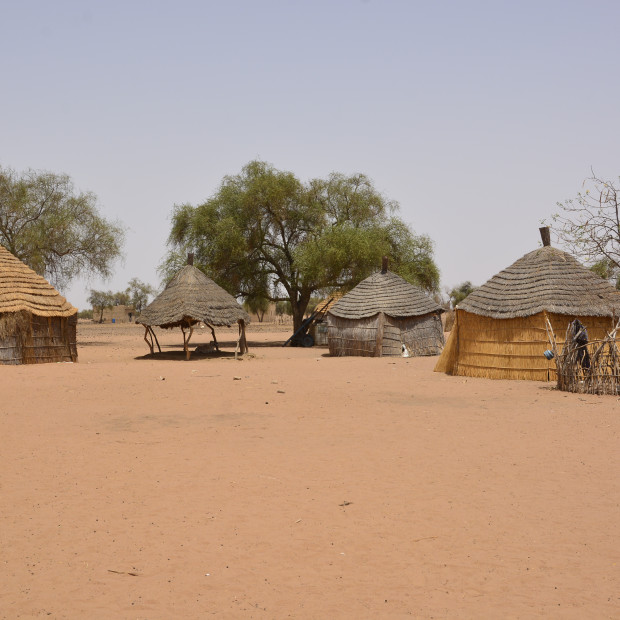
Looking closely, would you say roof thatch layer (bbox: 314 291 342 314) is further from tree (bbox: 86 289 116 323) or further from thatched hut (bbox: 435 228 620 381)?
tree (bbox: 86 289 116 323)

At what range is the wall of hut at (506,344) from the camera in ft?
52.4

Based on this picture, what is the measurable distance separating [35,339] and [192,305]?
468cm

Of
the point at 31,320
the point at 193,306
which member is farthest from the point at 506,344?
the point at 31,320

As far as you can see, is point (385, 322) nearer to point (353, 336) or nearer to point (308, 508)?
point (353, 336)

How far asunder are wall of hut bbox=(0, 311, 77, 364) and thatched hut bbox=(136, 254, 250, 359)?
256 centimetres

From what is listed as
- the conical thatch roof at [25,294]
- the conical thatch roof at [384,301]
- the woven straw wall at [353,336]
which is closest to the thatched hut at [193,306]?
the conical thatch roof at [25,294]

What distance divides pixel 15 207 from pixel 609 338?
25.4 meters

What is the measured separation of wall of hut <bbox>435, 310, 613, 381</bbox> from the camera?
1596cm

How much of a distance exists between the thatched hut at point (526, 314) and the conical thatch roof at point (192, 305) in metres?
7.79

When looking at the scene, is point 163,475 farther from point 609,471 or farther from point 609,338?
point 609,338

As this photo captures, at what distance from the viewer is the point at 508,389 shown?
1455 cm

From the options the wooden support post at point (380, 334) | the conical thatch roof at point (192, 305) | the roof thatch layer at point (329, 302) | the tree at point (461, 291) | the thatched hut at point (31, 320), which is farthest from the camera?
the tree at point (461, 291)

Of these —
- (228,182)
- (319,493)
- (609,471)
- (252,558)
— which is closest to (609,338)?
(609,471)

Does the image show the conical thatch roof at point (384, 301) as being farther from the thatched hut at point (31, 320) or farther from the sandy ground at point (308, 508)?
the sandy ground at point (308, 508)
